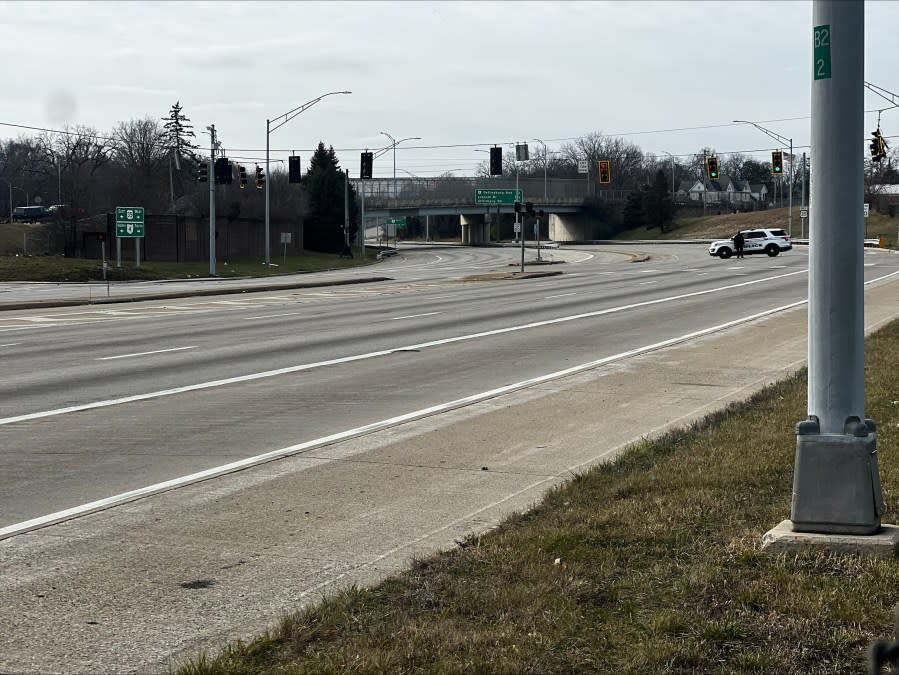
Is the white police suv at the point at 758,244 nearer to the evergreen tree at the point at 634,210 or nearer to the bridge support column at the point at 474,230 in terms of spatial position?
the evergreen tree at the point at 634,210

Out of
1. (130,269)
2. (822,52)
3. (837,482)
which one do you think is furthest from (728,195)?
(837,482)

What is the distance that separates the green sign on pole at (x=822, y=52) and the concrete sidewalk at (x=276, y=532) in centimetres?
353

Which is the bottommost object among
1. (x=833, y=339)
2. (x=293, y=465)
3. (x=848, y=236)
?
(x=293, y=465)

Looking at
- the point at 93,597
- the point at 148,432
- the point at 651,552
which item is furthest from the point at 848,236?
the point at 148,432

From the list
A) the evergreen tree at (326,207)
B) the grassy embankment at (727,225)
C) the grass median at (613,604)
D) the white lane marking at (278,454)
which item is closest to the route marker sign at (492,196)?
the evergreen tree at (326,207)

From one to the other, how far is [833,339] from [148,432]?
735 centimetres

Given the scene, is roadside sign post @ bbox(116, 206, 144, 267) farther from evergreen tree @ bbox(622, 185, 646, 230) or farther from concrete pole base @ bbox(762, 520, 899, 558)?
evergreen tree @ bbox(622, 185, 646, 230)

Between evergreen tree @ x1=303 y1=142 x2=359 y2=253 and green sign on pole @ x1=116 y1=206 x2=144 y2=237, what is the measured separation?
1490 inches

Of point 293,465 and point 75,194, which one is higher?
point 75,194

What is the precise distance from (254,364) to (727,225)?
118m

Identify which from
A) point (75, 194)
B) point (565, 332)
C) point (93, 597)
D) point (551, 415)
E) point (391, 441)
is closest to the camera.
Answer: point (93, 597)

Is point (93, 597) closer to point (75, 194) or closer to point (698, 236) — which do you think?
point (75, 194)

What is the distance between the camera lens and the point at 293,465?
9500 mm

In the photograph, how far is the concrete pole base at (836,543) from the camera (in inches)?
224
